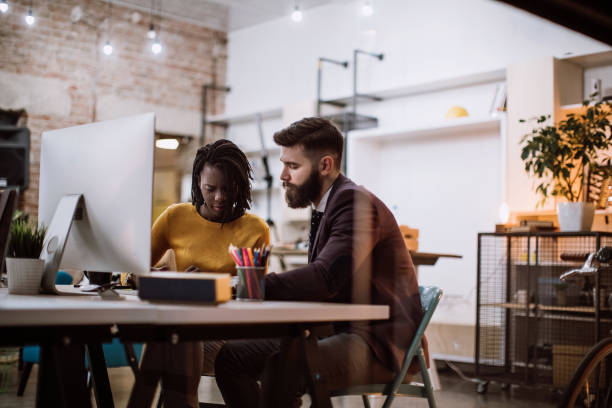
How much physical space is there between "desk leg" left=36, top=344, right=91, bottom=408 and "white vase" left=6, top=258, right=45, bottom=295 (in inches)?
16.7

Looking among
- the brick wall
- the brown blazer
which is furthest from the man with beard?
the brick wall

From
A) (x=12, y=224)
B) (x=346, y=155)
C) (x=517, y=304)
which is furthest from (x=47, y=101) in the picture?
(x=12, y=224)

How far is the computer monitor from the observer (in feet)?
5.74

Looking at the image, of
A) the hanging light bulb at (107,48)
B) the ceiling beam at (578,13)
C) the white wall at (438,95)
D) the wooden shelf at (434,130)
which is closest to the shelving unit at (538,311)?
the white wall at (438,95)

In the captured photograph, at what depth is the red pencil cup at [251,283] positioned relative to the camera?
68.1 inches

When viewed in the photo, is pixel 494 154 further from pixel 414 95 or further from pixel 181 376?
pixel 181 376

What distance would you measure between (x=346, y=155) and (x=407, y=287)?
490 cm

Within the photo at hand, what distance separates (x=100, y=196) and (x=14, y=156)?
553cm

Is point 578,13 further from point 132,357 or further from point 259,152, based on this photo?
point 259,152

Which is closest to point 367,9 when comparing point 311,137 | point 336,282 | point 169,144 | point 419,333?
point 169,144

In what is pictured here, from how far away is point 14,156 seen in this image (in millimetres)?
6918

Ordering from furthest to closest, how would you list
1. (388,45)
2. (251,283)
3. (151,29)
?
(151,29), (388,45), (251,283)

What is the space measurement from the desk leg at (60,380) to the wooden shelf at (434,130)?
473 cm

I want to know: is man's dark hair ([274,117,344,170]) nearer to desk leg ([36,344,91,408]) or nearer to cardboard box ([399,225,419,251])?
desk leg ([36,344,91,408])
